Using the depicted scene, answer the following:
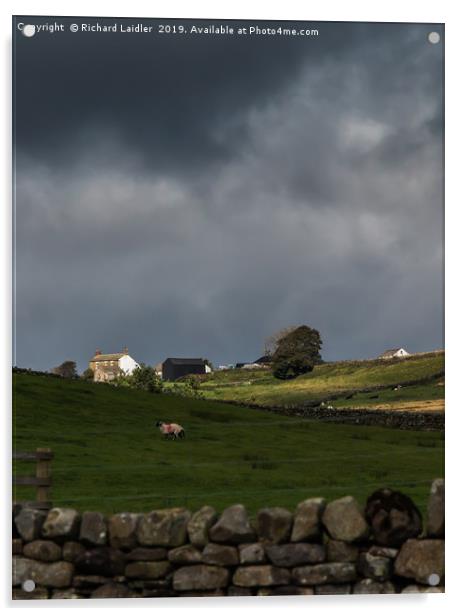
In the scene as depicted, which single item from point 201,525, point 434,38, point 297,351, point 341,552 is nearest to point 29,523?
point 201,525

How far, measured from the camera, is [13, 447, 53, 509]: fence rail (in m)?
9.95

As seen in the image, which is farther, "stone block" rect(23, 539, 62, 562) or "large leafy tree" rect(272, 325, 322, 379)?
"large leafy tree" rect(272, 325, 322, 379)

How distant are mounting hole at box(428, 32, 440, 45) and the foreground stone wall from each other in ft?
19.9

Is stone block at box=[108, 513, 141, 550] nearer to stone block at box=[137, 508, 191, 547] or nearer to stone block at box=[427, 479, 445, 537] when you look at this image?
stone block at box=[137, 508, 191, 547]

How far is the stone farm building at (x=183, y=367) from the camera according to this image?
34.3 feet

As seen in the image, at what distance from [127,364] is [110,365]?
243mm

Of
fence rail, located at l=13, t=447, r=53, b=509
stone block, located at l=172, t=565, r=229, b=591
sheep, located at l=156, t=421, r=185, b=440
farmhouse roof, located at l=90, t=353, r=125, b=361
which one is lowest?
stone block, located at l=172, t=565, r=229, b=591

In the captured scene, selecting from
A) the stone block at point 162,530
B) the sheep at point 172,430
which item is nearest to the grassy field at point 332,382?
the sheep at point 172,430

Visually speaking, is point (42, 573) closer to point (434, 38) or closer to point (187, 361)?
point (187, 361)

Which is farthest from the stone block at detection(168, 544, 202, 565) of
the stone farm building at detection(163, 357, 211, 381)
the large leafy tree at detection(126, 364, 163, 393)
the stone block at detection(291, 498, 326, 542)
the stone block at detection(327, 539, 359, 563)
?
the stone farm building at detection(163, 357, 211, 381)

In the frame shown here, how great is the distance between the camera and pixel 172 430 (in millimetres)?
10570

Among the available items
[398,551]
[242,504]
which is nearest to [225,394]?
[242,504]

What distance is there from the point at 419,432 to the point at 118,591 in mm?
4434

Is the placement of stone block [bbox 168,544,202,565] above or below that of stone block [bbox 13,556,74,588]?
above
